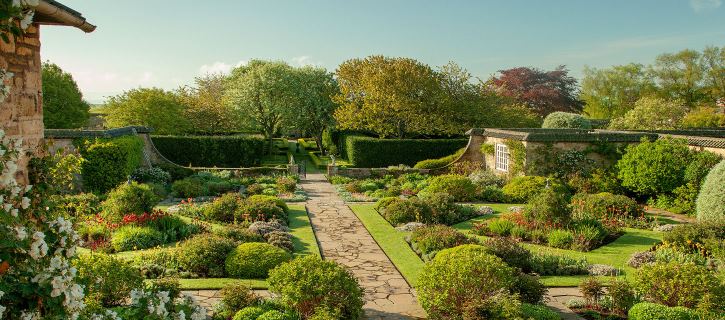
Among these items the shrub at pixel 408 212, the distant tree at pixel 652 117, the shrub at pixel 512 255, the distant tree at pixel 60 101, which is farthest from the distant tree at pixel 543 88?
the shrub at pixel 512 255

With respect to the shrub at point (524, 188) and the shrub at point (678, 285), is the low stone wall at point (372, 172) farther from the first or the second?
the shrub at point (678, 285)

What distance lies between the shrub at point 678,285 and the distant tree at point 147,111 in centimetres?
2816

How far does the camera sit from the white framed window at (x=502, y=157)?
22922mm

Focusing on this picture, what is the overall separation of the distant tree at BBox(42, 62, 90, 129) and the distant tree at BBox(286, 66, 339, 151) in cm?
1360

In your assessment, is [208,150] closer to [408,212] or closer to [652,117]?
[408,212]

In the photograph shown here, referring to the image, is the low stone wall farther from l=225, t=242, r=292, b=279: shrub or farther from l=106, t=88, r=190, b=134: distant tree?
Result: l=225, t=242, r=292, b=279: shrub

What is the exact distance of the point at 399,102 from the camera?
30.5 m

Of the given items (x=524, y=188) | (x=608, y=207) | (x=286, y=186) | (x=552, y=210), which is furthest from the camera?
(x=286, y=186)

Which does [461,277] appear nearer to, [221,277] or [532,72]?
[221,277]

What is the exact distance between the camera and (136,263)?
34.0 ft

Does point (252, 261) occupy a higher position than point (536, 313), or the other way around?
point (252, 261)

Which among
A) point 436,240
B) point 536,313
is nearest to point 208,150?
point 436,240

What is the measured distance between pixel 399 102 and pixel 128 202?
745 inches

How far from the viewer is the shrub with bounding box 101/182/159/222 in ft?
45.1
